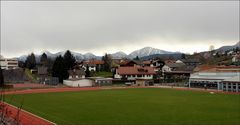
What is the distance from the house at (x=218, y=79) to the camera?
49031 millimetres

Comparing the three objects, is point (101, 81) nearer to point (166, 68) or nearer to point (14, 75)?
point (14, 75)

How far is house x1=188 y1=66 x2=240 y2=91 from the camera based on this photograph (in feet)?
161

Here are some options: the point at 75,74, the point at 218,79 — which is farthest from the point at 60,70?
the point at 218,79

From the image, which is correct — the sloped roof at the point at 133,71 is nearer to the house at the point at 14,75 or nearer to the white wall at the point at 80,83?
the white wall at the point at 80,83

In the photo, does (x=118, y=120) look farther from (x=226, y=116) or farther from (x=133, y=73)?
(x=133, y=73)

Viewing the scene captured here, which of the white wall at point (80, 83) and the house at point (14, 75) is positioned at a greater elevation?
the house at point (14, 75)

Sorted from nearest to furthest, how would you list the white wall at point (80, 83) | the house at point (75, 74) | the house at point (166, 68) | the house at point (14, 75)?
the white wall at point (80, 83) < the house at point (75, 74) < the house at point (14, 75) < the house at point (166, 68)

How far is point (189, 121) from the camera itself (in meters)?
22.2

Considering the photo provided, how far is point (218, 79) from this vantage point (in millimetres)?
52312

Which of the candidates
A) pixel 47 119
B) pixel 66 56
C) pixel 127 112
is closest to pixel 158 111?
pixel 127 112

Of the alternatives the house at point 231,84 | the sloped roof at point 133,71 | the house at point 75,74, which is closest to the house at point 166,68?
the sloped roof at point 133,71

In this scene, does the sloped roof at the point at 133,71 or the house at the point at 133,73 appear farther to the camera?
the sloped roof at the point at 133,71

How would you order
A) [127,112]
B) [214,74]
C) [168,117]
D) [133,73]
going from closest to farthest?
1. [168,117]
2. [127,112]
3. [214,74]
4. [133,73]

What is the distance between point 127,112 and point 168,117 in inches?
146
